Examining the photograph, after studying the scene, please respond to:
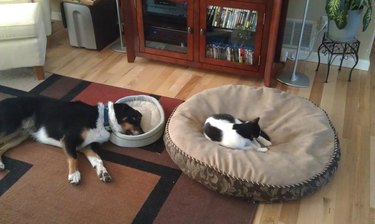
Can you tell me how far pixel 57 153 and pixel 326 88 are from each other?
197 cm

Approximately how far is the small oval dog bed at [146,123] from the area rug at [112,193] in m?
0.04

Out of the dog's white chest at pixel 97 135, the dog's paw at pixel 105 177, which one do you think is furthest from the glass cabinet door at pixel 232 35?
the dog's paw at pixel 105 177

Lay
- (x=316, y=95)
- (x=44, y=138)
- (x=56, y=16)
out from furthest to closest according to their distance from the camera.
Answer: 1. (x=56, y=16)
2. (x=316, y=95)
3. (x=44, y=138)

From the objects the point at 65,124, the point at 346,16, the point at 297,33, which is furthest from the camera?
the point at 297,33

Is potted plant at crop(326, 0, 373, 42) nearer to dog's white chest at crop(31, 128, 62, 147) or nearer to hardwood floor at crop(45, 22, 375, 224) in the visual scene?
hardwood floor at crop(45, 22, 375, 224)

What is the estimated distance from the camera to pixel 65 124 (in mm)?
1911

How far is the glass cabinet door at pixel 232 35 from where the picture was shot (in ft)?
8.26

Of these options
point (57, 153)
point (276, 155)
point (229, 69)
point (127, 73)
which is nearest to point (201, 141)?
point (276, 155)

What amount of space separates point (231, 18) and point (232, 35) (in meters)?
0.15

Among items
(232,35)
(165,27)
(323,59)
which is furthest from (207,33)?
(323,59)

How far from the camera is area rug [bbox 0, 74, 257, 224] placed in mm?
1640

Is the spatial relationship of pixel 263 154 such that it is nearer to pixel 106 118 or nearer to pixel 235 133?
pixel 235 133

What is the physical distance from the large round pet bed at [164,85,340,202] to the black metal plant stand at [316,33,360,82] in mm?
742

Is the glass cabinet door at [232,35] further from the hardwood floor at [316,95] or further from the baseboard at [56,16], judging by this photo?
the baseboard at [56,16]
